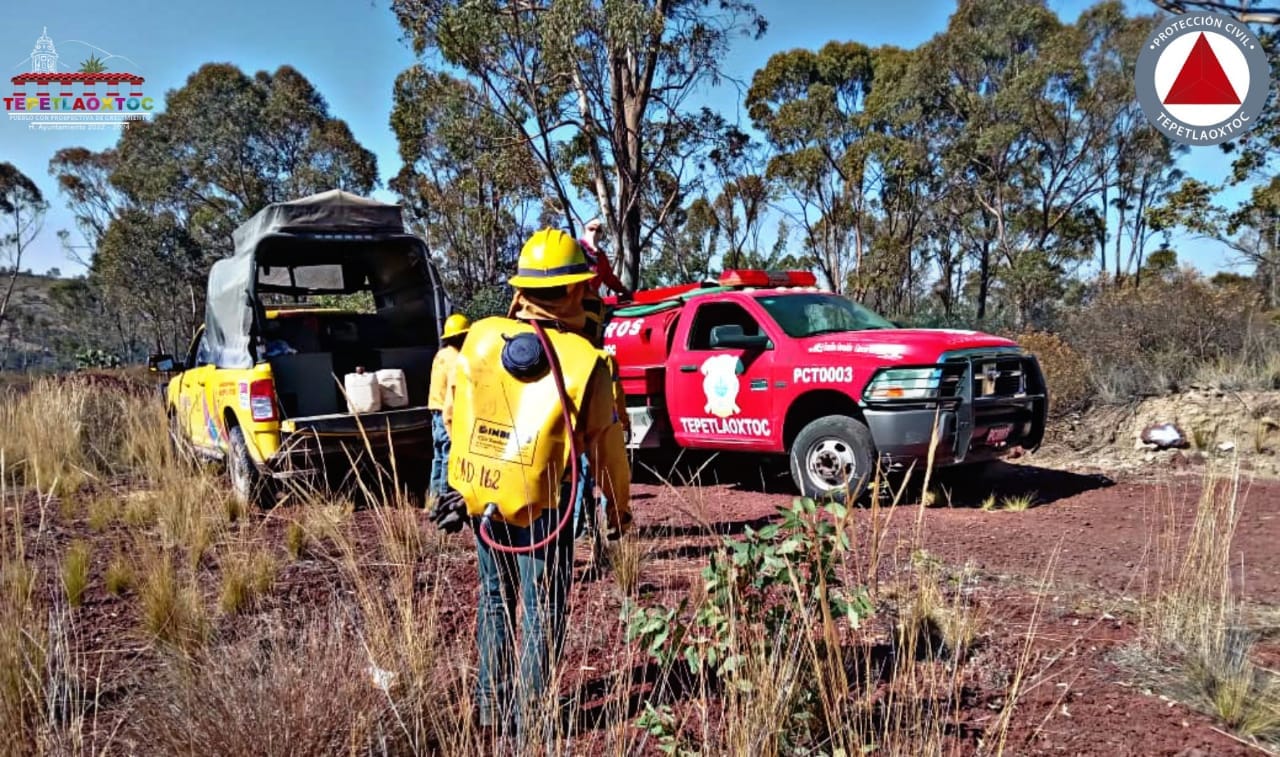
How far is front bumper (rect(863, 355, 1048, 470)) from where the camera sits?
596cm

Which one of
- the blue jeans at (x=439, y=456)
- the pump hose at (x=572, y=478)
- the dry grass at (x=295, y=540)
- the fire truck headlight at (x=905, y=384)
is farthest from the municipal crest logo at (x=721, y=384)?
the pump hose at (x=572, y=478)

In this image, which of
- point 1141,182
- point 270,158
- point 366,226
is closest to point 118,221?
point 270,158

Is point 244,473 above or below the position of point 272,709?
above

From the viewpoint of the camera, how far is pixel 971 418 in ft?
19.7

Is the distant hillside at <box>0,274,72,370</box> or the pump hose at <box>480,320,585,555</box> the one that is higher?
the distant hillside at <box>0,274,72,370</box>

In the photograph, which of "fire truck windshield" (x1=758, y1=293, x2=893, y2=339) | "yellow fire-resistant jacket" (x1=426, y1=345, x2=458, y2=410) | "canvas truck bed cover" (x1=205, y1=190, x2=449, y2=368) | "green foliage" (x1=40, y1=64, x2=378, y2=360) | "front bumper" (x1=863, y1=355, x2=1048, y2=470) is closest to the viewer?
"yellow fire-resistant jacket" (x1=426, y1=345, x2=458, y2=410)

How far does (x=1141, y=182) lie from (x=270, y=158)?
3079cm

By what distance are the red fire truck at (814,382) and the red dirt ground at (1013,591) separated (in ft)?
1.71

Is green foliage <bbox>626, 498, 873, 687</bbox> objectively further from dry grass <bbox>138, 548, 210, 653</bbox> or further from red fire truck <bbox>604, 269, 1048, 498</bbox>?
red fire truck <bbox>604, 269, 1048, 498</bbox>

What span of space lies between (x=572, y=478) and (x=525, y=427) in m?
0.21

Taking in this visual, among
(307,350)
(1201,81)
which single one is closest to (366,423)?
(307,350)

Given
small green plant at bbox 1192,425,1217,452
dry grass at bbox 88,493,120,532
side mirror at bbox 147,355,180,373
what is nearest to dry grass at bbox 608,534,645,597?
dry grass at bbox 88,493,120,532

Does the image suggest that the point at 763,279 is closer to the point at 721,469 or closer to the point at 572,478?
the point at 721,469

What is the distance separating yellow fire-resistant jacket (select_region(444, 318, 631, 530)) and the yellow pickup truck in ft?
9.74
